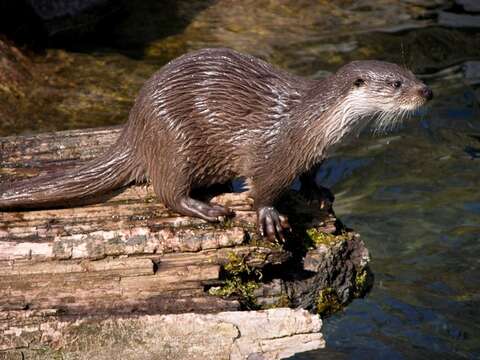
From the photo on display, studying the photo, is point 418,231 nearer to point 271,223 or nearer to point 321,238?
point 321,238

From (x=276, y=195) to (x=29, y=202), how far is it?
1.00 metres

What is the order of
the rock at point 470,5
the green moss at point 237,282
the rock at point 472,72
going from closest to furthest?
the green moss at point 237,282 < the rock at point 472,72 < the rock at point 470,5

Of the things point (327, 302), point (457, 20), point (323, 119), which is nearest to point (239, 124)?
point (323, 119)

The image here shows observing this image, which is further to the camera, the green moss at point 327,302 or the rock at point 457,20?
the rock at point 457,20

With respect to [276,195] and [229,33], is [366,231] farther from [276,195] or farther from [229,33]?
[229,33]

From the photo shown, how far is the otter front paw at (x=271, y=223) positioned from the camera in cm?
361

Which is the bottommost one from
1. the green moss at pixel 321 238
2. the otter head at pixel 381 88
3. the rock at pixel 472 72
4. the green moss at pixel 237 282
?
the green moss at pixel 237 282

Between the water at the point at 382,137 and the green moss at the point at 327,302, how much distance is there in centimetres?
9

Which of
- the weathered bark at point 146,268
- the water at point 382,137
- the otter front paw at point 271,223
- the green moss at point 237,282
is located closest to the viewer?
the weathered bark at point 146,268

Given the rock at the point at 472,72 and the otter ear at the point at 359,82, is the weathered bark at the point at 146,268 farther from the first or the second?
the rock at the point at 472,72

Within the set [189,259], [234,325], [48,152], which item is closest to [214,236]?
[189,259]

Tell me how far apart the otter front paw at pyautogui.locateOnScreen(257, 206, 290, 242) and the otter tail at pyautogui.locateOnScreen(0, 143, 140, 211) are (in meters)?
0.59

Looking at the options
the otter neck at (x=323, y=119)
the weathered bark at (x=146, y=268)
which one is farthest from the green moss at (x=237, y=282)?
the otter neck at (x=323, y=119)

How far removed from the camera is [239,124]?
375 cm
